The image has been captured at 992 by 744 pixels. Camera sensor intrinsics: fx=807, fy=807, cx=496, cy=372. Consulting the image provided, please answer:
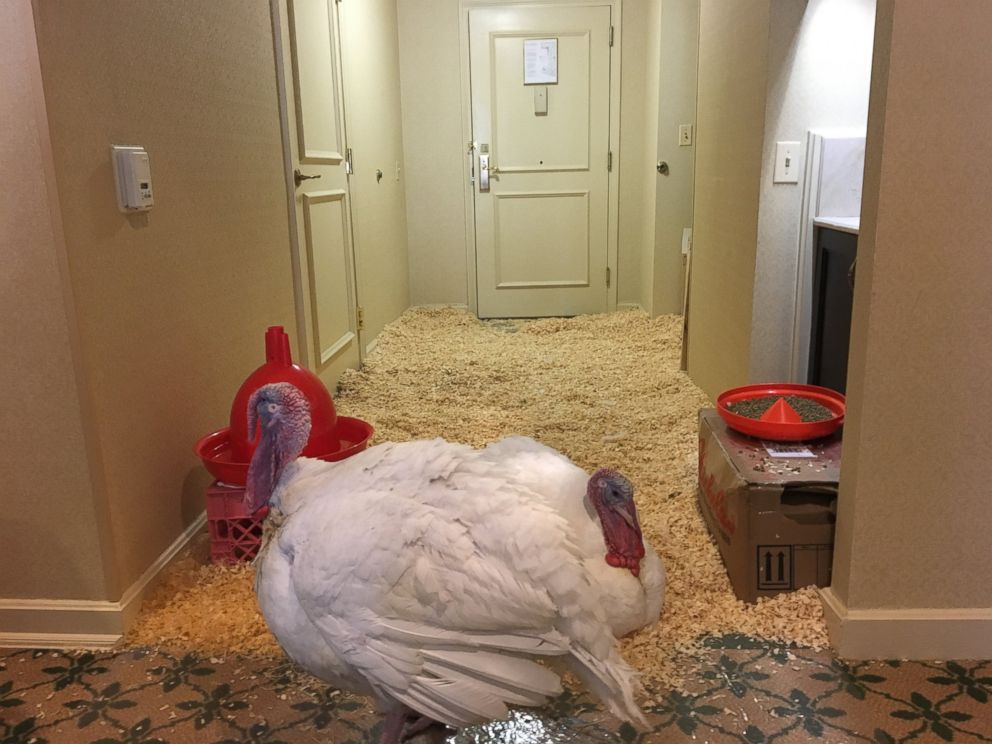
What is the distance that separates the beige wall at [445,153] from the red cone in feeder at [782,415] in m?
3.25

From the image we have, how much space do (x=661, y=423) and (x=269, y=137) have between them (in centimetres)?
194

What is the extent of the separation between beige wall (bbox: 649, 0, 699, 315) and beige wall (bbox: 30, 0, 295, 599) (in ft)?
9.26

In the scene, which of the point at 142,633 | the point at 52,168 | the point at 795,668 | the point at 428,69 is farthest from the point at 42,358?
the point at 428,69

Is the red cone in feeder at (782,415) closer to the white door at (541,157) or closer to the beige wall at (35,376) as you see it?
the beige wall at (35,376)

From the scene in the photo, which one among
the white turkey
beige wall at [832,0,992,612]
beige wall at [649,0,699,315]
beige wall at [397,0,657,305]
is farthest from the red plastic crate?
beige wall at [397,0,657,305]

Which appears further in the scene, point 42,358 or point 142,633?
point 142,633

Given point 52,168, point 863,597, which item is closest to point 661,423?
point 863,597

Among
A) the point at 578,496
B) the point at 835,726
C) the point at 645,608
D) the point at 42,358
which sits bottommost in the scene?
the point at 835,726

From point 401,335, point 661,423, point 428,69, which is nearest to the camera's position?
point 661,423

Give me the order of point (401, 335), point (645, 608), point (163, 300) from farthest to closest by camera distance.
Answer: point (401, 335) < point (163, 300) < point (645, 608)

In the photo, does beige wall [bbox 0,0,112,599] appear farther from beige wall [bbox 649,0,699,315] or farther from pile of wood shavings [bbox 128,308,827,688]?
beige wall [bbox 649,0,699,315]

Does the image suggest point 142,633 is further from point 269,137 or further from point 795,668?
point 269,137

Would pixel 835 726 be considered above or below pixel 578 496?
below

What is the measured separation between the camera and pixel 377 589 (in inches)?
50.4
